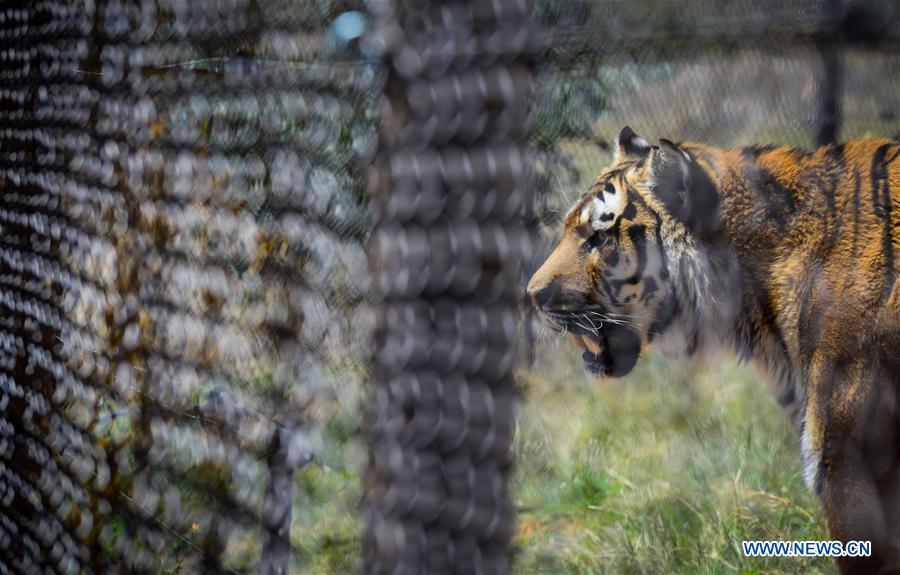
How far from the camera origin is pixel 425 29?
2.66ft

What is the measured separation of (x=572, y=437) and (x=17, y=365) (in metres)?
1.95

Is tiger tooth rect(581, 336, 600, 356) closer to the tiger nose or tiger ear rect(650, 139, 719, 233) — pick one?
the tiger nose

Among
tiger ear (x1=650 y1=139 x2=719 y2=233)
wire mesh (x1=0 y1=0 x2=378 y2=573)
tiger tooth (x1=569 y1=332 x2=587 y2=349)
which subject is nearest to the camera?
wire mesh (x1=0 y1=0 x2=378 y2=573)

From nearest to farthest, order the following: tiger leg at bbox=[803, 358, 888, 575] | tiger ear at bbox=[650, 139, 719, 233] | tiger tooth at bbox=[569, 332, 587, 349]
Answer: tiger leg at bbox=[803, 358, 888, 575], tiger ear at bbox=[650, 139, 719, 233], tiger tooth at bbox=[569, 332, 587, 349]

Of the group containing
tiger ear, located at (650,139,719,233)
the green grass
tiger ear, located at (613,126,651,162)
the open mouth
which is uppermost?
tiger ear, located at (613,126,651,162)

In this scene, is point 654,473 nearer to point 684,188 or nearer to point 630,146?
point 684,188

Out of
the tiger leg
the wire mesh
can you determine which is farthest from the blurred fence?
the tiger leg

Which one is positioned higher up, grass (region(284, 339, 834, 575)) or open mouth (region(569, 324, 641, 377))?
open mouth (region(569, 324, 641, 377))

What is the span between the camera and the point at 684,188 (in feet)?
9.24

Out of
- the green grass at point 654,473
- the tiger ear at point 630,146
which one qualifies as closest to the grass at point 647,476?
the green grass at point 654,473

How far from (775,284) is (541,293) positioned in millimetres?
669

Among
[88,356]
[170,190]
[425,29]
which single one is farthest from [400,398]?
[88,356]

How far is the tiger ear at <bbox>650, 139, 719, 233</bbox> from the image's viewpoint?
8.99 feet

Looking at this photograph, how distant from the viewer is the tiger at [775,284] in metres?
2.42
